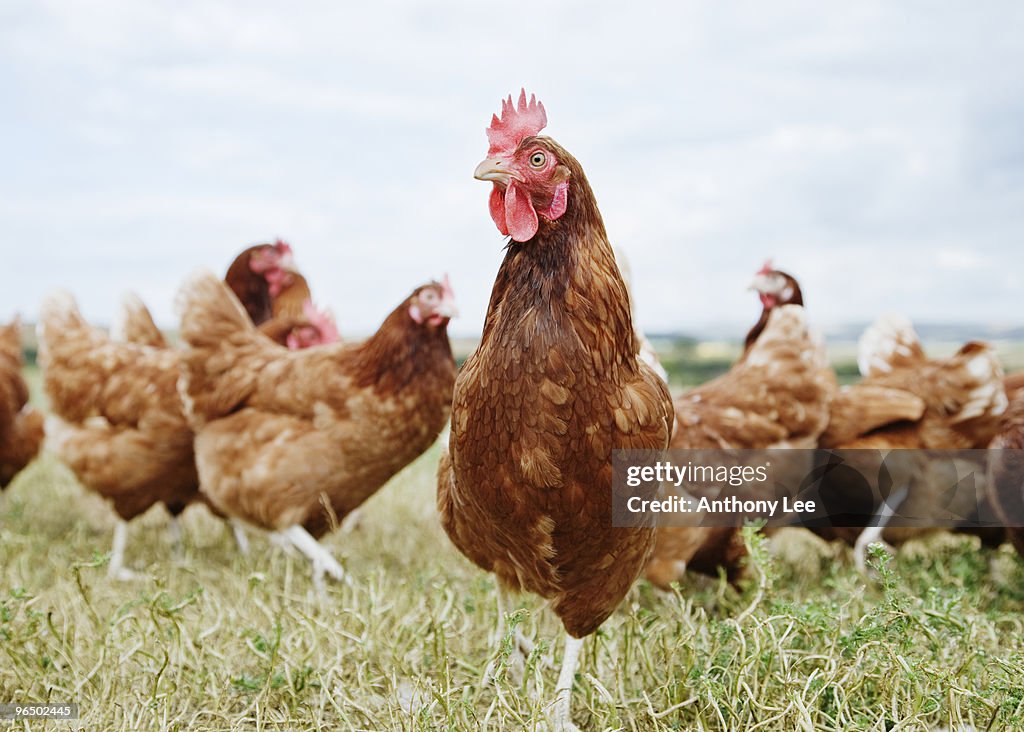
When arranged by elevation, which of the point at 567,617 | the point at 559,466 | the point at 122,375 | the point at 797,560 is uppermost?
the point at 122,375

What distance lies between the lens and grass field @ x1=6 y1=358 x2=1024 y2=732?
6.51 feet

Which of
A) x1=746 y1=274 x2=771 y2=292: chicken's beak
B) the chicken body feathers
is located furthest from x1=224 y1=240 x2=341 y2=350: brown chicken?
x1=746 y1=274 x2=771 y2=292: chicken's beak

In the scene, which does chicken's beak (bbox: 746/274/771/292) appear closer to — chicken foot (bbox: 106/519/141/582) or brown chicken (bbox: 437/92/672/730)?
brown chicken (bbox: 437/92/672/730)

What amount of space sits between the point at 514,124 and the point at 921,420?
2753 mm

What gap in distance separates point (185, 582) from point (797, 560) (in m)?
2.84

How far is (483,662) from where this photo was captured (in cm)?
243

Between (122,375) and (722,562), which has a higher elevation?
(122,375)

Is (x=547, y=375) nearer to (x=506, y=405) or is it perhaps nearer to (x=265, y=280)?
(x=506, y=405)

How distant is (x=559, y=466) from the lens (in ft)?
5.89

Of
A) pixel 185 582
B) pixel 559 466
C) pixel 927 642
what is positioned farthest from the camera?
pixel 185 582

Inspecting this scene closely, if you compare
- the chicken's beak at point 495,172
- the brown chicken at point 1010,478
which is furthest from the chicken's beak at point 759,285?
the chicken's beak at point 495,172

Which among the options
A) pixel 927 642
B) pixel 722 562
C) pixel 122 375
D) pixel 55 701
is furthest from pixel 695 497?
pixel 122 375

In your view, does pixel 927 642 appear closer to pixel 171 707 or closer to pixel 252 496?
pixel 171 707

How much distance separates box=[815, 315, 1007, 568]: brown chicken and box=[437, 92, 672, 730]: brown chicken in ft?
6.73
